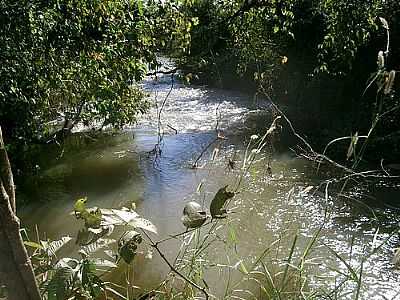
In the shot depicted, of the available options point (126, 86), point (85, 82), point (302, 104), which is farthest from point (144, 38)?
point (302, 104)

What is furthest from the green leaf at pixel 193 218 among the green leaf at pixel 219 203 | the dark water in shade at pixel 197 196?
the dark water in shade at pixel 197 196

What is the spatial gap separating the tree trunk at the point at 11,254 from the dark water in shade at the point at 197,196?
170cm

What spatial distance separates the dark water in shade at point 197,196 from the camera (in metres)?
3.82

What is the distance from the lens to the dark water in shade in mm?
3824

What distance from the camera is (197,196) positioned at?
5203mm

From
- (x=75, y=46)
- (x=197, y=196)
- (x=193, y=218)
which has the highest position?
(x=75, y=46)

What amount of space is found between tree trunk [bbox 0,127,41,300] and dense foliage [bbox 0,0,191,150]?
2.60 meters

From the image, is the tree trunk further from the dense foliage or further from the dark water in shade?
the dense foliage

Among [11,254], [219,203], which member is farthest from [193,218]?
[11,254]

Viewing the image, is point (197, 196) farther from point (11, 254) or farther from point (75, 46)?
point (11, 254)

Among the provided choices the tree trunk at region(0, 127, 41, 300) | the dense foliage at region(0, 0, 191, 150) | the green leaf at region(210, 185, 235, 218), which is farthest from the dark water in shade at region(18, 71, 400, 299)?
the tree trunk at region(0, 127, 41, 300)

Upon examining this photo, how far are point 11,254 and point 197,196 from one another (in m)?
4.04

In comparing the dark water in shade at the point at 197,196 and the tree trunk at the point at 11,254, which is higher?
the tree trunk at the point at 11,254

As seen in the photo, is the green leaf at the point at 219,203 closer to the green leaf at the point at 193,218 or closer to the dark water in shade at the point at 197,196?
the green leaf at the point at 193,218
